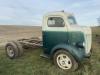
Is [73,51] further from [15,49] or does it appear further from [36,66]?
[15,49]

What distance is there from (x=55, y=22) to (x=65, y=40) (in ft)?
2.98

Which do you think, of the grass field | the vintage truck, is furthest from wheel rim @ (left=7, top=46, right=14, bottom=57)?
the vintage truck

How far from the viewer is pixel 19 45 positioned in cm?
1146

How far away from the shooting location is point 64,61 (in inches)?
378

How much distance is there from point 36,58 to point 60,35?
210 cm

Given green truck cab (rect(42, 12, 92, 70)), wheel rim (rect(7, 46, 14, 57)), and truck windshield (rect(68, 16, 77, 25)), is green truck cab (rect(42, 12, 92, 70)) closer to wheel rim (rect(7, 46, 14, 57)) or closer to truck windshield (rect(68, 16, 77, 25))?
truck windshield (rect(68, 16, 77, 25))

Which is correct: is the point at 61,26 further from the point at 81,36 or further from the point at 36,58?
the point at 36,58

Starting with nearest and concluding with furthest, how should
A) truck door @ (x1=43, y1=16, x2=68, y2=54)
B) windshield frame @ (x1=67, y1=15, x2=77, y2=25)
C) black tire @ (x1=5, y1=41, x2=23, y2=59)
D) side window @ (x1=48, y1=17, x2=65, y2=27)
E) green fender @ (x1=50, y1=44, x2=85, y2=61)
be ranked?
green fender @ (x1=50, y1=44, x2=85, y2=61), truck door @ (x1=43, y1=16, x2=68, y2=54), side window @ (x1=48, y1=17, x2=65, y2=27), windshield frame @ (x1=67, y1=15, x2=77, y2=25), black tire @ (x1=5, y1=41, x2=23, y2=59)

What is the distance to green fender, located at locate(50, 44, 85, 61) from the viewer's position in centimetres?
929

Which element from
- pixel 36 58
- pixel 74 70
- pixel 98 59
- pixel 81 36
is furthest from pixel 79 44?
pixel 36 58

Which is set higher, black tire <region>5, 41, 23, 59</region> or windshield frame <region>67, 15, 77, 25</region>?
windshield frame <region>67, 15, 77, 25</region>

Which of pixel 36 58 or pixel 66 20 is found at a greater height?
pixel 66 20

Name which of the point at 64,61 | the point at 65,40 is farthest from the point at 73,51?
the point at 65,40

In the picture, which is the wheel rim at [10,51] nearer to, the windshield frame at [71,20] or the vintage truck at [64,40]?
the vintage truck at [64,40]
